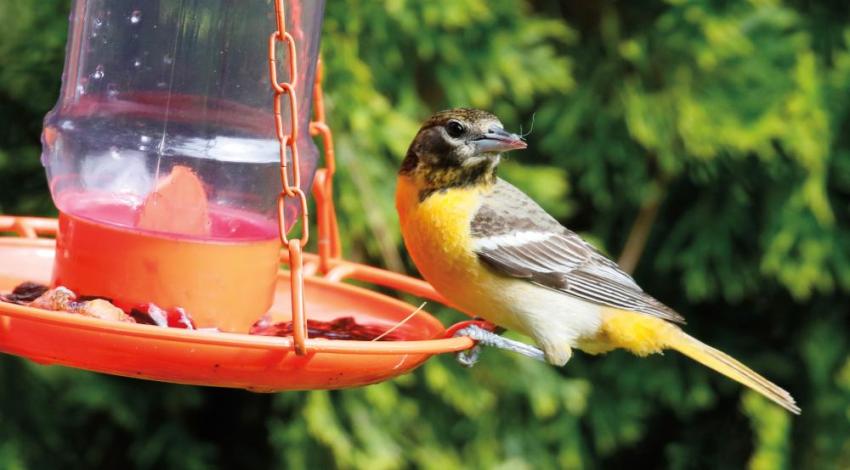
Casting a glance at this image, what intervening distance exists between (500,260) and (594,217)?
2099 mm

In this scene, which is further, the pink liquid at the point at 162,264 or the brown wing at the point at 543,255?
the brown wing at the point at 543,255

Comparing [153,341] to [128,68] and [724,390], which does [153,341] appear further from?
[724,390]

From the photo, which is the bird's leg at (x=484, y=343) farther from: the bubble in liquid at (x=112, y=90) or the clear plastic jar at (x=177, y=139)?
the bubble in liquid at (x=112, y=90)

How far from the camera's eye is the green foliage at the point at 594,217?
13.2 ft

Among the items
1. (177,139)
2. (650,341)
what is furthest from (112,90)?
(650,341)

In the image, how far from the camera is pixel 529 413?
4551 mm

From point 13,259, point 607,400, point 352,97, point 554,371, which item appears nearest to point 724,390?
point 607,400

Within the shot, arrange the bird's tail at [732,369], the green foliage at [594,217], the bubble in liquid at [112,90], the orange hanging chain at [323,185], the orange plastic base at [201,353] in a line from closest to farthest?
the orange plastic base at [201,353] → the bubble in liquid at [112,90] → the orange hanging chain at [323,185] → the bird's tail at [732,369] → the green foliage at [594,217]

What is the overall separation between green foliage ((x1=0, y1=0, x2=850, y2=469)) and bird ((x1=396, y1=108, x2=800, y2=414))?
978mm

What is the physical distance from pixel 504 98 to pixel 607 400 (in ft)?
4.85

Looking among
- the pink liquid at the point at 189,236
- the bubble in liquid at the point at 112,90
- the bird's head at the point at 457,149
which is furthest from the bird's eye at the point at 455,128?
the bubble in liquid at the point at 112,90

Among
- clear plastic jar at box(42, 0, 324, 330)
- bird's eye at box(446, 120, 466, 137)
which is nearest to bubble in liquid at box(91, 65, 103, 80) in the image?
clear plastic jar at box(42, 0, 324, 330)

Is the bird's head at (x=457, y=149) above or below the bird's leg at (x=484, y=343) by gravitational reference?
above

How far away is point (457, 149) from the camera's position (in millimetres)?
2875
